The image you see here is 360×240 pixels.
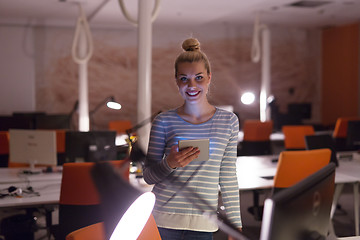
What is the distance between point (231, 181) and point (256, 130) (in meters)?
4.69

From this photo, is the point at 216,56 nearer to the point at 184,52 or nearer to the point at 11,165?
the point at 11,165

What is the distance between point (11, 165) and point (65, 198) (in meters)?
1.93

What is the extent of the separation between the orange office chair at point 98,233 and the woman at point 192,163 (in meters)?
0.12

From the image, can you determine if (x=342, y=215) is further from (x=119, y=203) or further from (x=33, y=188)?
(x=119, y=203)

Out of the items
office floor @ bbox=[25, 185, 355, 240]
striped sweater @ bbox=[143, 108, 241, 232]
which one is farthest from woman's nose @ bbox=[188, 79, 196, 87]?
office floor @ bbox=[25, 185, 355, 240]

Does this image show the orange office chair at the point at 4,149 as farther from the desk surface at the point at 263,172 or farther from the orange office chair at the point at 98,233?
the orange office chair at the point at 98,233

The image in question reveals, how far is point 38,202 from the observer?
2.90 m

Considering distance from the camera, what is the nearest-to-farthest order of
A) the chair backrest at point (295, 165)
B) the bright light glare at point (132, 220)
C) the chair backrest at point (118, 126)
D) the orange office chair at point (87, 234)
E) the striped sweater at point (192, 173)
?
the bright light glare at point (132, 220) → the orange office chair at point (87, 234) → the striped sweater at point (192, 173) → the chair backrest at point (295, 165) → the chair backrest at point (118, 126)

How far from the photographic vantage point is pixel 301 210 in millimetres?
1000

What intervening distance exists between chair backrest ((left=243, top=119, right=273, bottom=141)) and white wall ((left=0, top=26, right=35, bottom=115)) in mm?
5575

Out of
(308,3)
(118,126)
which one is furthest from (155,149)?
(308,3)

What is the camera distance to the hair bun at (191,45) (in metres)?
1.90

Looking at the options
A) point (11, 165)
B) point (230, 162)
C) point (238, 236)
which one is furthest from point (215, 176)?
point (11, 165)

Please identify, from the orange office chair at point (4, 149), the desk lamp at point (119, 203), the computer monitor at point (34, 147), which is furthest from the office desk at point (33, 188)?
the desk lamp at point (119, 203)
